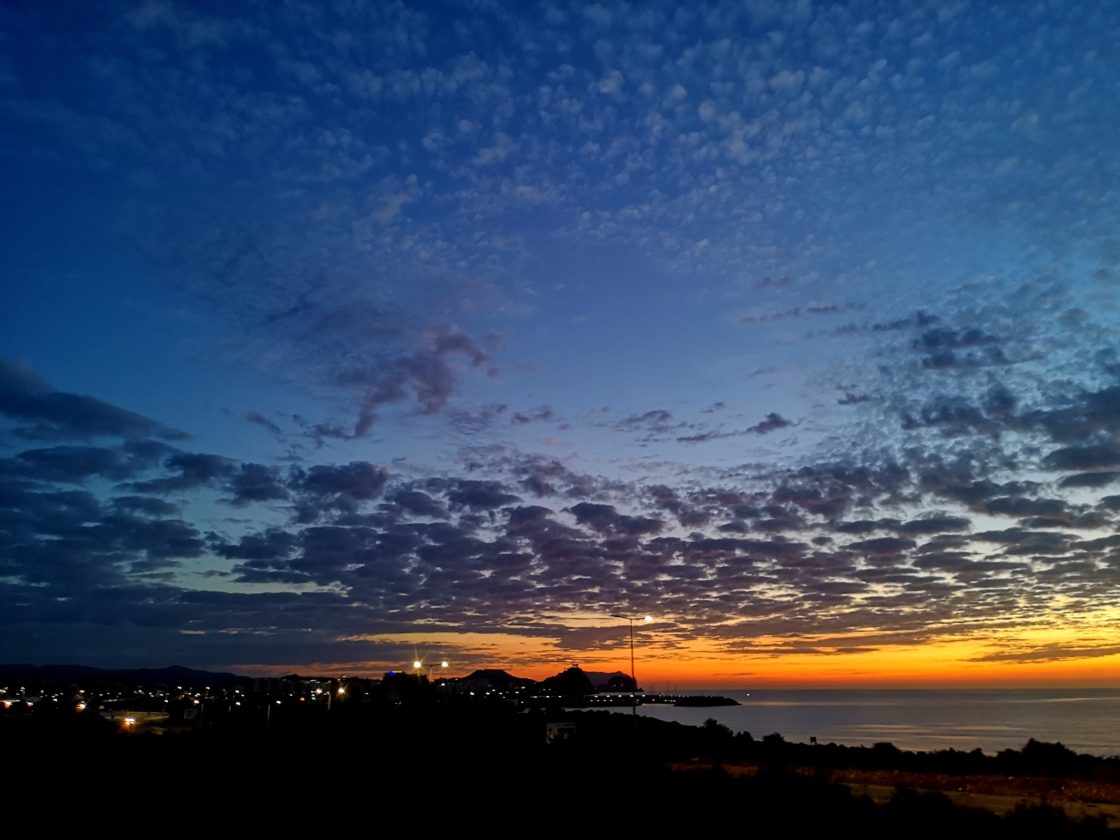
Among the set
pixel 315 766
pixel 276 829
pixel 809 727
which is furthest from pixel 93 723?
pixel 809 727

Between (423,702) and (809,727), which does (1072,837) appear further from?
(809,727)

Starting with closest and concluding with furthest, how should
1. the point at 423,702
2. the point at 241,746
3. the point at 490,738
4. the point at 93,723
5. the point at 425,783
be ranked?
the point at 425,783 → the point at 241,746 → the point at 93,723 → the point at 490,738 → the point at 423,702

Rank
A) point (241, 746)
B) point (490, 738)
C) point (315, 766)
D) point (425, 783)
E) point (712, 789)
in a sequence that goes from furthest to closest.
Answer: point (490, 738) → point (241, 746) → point (315, 766) → point (425, 783) → point (712, 789)

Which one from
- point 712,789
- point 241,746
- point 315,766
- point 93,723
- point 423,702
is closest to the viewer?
point 712,789

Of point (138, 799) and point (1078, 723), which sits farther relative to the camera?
point (1078, 723)

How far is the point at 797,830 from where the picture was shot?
811 inches

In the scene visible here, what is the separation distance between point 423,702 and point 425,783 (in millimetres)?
64866

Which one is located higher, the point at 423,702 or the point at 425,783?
the point at 423,702

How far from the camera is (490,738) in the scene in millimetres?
52562

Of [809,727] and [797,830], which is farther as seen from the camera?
[809,727]

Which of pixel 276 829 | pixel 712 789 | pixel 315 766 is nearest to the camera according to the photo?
pixel 276 829

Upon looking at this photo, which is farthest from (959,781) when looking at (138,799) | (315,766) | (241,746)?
(241,746)

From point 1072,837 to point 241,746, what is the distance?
3629cm

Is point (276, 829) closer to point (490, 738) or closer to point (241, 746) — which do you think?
point (241, 746)
